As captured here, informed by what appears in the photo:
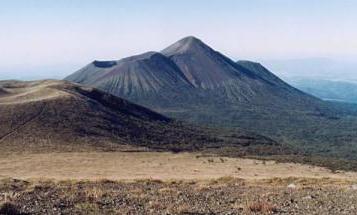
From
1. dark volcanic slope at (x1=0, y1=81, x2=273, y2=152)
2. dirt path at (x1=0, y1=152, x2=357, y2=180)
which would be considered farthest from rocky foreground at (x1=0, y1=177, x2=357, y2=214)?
dark volcanic slope at (x1=0, y1=81, x2=273, y2=152)

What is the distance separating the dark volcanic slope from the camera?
261ft

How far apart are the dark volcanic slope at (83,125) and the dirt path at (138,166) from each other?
295 inches

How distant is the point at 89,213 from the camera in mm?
18438

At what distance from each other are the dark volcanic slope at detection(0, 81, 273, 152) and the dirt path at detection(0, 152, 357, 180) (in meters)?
7.49

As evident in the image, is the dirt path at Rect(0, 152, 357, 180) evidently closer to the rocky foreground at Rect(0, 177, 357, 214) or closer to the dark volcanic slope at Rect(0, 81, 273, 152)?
the dark volcanic slope at Rect(0, 81, 273, 152)

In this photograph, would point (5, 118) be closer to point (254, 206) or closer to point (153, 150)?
point (153, 150)

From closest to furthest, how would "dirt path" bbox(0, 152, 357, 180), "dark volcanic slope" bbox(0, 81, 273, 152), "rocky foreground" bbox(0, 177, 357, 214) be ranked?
"rocky foreground" bbox(0, 177, 357, 214) → "dirt path" bbox(0, 152, 357, 180) → "dark volcanic slope" bbox(0, 81, 273, 152)

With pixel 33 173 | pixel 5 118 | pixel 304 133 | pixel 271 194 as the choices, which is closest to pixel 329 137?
pixel 304 133

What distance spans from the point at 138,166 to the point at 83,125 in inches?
1262

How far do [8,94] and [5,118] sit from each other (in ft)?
91.1

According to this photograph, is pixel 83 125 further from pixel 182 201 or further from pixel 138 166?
pixel 182 201

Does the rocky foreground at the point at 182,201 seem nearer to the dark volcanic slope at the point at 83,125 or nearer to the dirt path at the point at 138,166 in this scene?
the dirt path at the point at 138,166

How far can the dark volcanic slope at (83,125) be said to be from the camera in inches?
3132

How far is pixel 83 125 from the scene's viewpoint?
90.6 m
